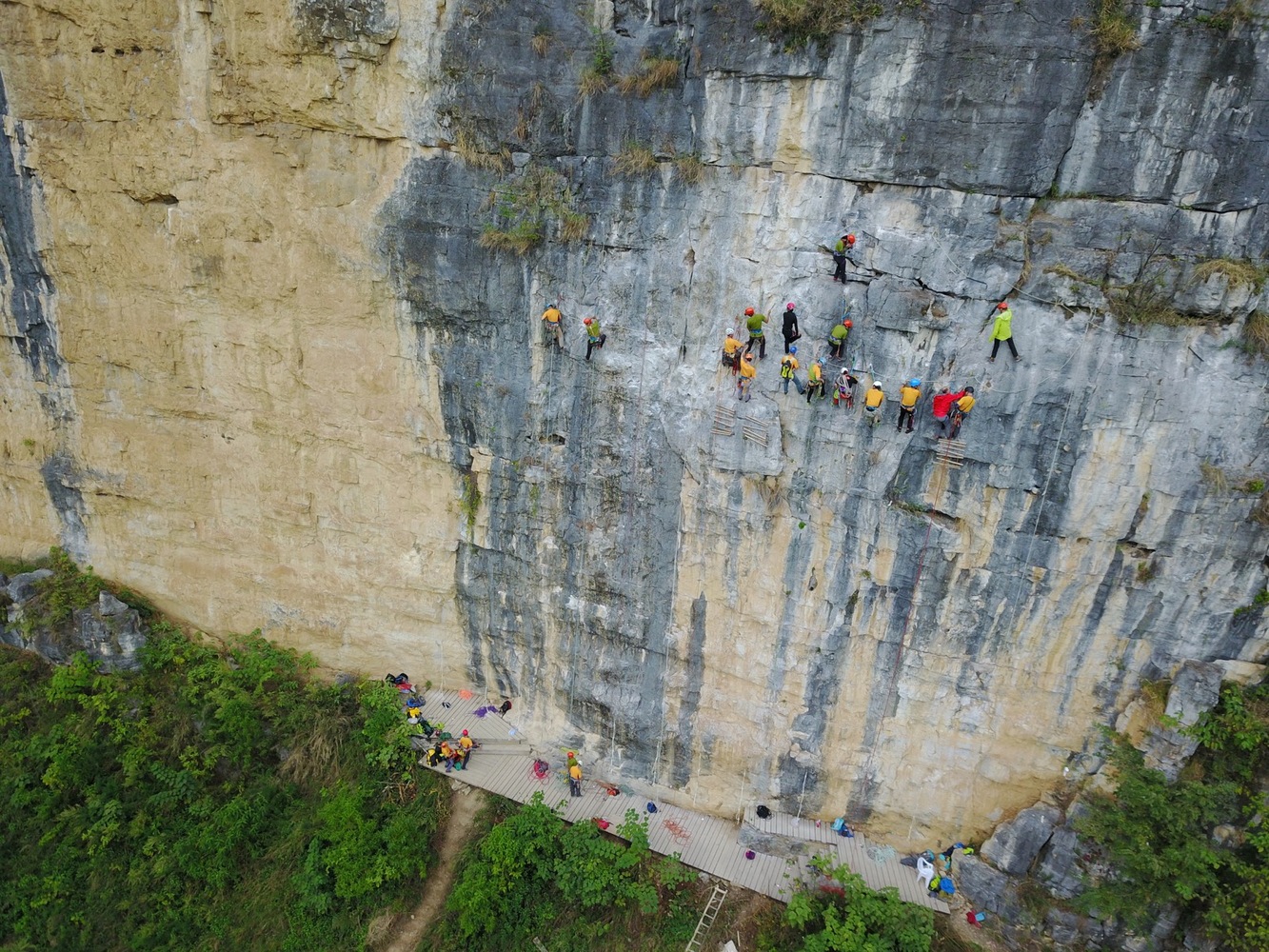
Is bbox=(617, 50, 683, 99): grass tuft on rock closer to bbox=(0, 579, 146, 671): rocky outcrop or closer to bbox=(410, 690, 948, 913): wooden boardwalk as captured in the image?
bbox=(410, 690, 948, 913): wooden boardwalk

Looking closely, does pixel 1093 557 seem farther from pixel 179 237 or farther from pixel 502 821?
pixel 179 237

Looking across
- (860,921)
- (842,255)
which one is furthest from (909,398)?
(860,921)

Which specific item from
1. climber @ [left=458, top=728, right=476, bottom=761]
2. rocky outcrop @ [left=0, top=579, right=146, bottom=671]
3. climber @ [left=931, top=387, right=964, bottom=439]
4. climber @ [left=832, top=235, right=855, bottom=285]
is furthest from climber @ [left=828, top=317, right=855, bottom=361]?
rocky outcrop @ [left=0, top=579, right=146, bottom=671]

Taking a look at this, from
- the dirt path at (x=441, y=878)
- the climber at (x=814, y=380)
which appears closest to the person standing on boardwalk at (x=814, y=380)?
the climber at (x=814, y=380)

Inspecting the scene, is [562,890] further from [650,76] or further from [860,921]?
[650,76]

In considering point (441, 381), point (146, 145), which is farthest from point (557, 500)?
point (146, 145)

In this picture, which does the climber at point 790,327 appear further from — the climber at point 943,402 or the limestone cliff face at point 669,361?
the climber at point 943,402
